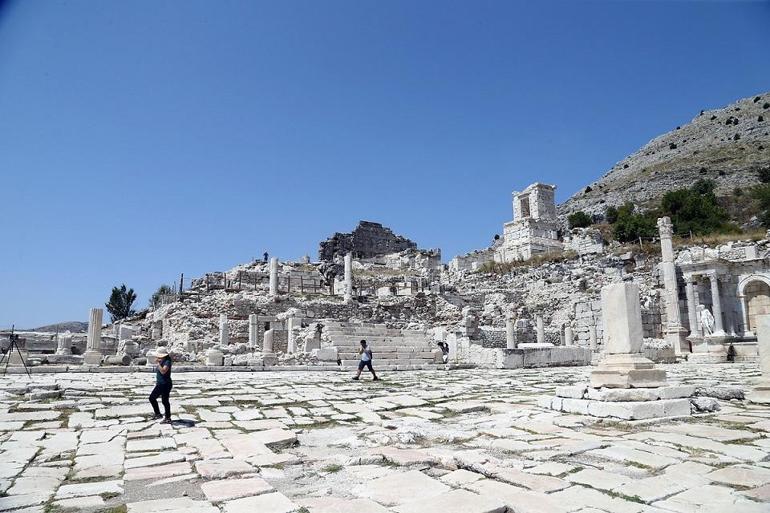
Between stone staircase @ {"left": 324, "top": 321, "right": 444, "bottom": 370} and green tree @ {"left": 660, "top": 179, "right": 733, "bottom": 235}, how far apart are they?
3377cm

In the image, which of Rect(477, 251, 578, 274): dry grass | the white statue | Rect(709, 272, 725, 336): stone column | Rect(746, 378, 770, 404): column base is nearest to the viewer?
Rect(746, 378, 770, 404): column base

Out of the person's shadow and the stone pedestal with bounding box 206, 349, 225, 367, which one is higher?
the stone pedestal with bounding box 206, 349, 225, 367

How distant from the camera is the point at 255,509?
2.99 meters

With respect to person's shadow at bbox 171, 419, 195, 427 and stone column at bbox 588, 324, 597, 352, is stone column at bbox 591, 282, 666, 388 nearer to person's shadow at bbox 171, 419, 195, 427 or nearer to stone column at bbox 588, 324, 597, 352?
person's shadow at bbox 171, 419, 195, 427

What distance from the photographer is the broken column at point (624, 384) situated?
241 inches

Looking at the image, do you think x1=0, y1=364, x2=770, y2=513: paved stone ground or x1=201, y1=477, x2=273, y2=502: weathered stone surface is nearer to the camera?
x1=0, y1=364, x2=770, y2=513: paved stone ground

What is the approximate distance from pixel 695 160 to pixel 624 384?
8265cm

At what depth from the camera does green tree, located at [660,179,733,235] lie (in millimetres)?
→ 46375

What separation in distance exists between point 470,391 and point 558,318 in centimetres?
2453

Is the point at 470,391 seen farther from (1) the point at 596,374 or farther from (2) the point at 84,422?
(2) the point at 84,422

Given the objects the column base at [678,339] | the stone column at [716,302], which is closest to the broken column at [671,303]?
the column base at [678,339]

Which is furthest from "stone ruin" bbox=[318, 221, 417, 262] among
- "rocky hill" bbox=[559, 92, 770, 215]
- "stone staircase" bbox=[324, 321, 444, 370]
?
"stone staircase" bbox=[324, 321, 444, 370]

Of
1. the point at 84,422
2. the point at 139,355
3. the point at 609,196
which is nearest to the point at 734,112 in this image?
the point at 609,196

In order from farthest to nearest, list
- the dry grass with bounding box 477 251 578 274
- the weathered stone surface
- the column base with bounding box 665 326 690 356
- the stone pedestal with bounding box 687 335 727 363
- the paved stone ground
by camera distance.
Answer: the dry grass with bounding box 477 251 578 274 → the column base with bounding box 665 326 690 356 → the stone pedestal with bounding box 687 335 727 363 → the weathered stone surface → the paved stone ground
